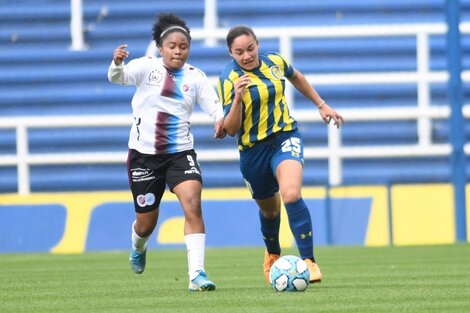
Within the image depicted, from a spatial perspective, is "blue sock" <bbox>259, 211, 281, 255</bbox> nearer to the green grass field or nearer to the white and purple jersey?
the green grass field

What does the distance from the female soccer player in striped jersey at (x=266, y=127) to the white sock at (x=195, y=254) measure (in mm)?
660

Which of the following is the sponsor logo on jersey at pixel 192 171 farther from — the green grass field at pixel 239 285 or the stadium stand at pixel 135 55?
the stadium stand at pixel 135 55

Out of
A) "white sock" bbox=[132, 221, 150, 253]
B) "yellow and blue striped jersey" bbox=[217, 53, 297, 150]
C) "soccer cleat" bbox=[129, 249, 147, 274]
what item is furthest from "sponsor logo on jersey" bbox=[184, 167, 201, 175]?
"soccer cleat" bbox=[129, 249, 147, 274]

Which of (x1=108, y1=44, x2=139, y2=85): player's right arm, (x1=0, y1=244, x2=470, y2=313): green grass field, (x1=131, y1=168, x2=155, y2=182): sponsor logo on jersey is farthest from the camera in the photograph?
(x1=131, y1=168, x2=155, y2=182): sponsor logo on jersey

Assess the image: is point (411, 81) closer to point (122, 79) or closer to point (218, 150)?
point (218, 150)

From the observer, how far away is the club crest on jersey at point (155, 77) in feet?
29.9

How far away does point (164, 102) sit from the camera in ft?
→ 30.0

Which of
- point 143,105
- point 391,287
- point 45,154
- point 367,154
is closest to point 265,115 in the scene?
point 143,105

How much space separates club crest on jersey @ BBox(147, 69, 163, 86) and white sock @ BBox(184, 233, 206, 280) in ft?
3.59

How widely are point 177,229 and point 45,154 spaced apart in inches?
155

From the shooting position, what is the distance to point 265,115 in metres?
9.26

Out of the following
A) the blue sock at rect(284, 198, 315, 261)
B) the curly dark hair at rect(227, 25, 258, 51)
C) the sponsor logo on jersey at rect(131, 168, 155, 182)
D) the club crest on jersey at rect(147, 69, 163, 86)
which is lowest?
the blue sock at rect(284, 198, 315, 261)

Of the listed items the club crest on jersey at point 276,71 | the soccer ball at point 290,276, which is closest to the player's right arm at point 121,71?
the club crest on jersey at point 276,71

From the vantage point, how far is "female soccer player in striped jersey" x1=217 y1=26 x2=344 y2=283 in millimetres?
9008
